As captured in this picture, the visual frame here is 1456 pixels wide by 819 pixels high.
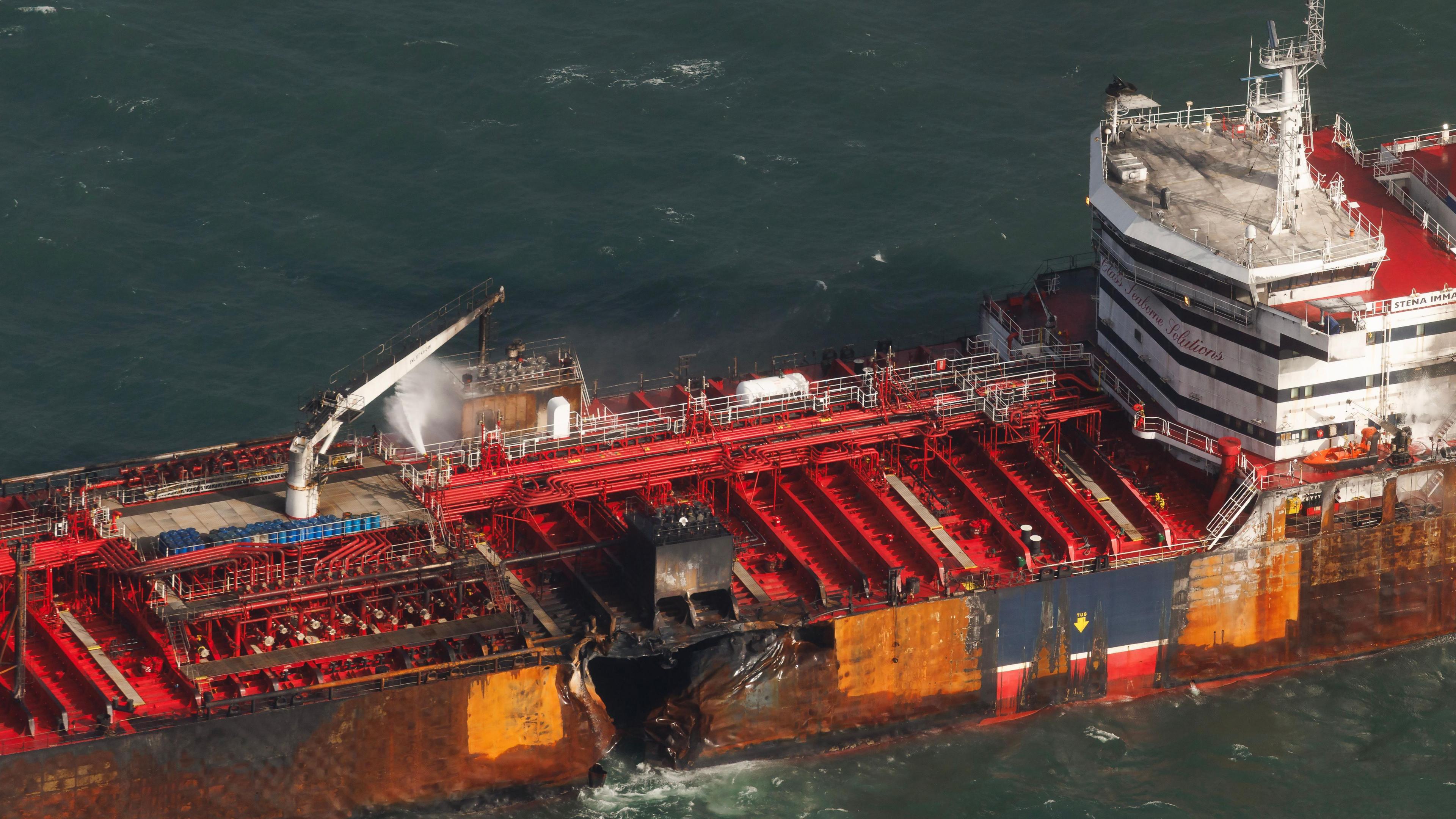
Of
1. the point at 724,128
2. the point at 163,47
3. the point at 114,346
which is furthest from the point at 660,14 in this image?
the point at 114,346

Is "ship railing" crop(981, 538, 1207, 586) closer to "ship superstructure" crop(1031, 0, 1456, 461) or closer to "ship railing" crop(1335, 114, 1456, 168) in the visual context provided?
"ship superstructure" crop(1031, 0, 1456, 461)

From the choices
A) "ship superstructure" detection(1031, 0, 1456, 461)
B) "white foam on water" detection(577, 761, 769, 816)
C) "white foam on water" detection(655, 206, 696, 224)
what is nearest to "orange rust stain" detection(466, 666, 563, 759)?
"white foam on water" detection(577, 761, 769, 816)

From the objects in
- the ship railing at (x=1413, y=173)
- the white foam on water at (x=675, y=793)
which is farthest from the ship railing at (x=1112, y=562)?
the ship railing at (x=1413, y=173)

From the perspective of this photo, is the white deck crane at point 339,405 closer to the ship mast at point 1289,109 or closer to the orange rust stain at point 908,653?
the orange rust stain at point 908,653

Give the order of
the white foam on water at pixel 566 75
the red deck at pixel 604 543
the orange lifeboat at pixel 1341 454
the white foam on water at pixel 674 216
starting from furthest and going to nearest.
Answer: the white foam on water at pixel 566 75 → the white foam on water at pixel 674 216 → the orange lifeboat at pixel 1341 454 → the red deck at pixel 604 543

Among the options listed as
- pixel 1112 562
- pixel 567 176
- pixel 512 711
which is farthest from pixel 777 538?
pixel 567 176

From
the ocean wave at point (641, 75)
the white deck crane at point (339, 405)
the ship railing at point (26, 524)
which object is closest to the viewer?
the ship railing at point (26, 524)
